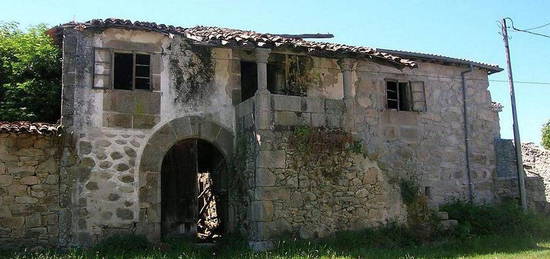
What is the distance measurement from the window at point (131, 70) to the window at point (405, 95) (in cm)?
629

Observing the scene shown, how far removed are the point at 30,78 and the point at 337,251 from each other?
8.04 meters

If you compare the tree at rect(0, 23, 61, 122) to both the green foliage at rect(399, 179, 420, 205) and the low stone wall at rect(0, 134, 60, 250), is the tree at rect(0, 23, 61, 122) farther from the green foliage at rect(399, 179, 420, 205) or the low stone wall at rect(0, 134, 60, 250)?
the green foliage at rect(399, 179, 420, 205)

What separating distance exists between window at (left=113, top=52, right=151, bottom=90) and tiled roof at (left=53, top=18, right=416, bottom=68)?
2.09ft

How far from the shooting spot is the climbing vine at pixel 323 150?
36.3 feet

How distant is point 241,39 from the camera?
436 inches

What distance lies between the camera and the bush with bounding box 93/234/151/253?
10250mm

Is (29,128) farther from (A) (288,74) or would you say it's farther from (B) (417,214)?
(B) (417,214)

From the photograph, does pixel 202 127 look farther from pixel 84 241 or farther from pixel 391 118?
pixel 391 118

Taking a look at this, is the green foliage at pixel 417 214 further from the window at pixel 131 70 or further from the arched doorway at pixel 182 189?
the window at pixel 131 70

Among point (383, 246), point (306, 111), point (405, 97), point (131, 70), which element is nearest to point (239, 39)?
point (306, 111)

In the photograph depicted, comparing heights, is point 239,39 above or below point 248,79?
above

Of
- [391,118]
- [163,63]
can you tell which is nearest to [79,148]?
[163,63]

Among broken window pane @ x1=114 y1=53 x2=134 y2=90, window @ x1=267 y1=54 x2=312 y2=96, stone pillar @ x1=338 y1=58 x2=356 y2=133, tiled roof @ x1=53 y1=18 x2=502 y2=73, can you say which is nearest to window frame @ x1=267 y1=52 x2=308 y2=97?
window @ x1=267 y1=54 x2=312 y2=96

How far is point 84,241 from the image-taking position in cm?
1052
